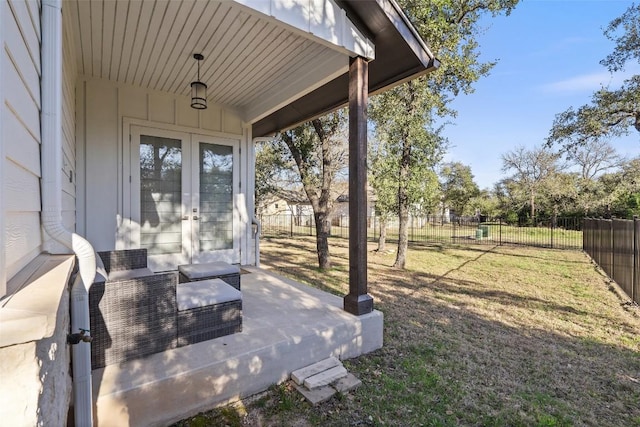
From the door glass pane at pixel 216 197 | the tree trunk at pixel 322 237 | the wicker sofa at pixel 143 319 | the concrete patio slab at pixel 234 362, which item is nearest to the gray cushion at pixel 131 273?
the wicker sofa at pixel 143 319

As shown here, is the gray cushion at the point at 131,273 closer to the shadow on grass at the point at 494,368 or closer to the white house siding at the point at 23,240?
the white house siding at the point at 23,240

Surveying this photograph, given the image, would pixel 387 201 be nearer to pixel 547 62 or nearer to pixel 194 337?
pixel 194 337

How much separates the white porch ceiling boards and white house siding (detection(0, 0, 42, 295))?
5.02 feet

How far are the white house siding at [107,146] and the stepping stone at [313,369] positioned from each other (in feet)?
10.8

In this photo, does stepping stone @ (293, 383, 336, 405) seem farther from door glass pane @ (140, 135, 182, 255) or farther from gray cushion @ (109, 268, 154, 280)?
door glass pane @ (140, 135, 182, 255)

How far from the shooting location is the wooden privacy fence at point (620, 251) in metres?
4.83

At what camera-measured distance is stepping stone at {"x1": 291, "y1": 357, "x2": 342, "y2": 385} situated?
7.65 ft

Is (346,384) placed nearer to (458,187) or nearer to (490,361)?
(490,361)

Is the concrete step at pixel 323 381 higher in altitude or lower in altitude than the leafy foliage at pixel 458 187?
lower

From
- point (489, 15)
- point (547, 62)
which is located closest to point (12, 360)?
Answer: point (489, 15)

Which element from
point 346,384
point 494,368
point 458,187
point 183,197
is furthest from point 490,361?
point 458,187

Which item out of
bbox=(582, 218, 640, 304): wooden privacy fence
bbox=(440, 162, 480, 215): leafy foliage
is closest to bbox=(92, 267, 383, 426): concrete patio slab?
bbox=(582, 218, 640, 304): wooden privacy fence

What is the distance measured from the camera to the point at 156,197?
4.59 meters

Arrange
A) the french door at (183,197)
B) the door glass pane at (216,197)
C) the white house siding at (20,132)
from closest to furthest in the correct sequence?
the white house siding at (20,132)
the french door at (183,197)
the door glass pane at (216,197)
